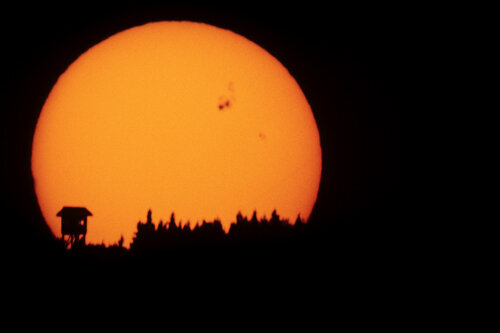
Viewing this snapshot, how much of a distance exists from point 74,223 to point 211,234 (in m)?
1.30

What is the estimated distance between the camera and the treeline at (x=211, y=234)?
3711 mm

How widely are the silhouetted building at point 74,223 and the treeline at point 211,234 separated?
55 cm

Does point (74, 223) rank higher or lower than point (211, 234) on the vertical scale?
higher

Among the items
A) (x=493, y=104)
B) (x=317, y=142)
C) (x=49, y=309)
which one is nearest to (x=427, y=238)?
(x=317, y=142)

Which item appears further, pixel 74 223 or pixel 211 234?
pixel 74 223

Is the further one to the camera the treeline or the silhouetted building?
the silhouetted building

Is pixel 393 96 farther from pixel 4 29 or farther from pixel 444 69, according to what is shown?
pixel 4 29

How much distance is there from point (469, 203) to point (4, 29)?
5240mm

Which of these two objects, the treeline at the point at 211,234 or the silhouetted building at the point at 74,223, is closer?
the treeline at the point at 211,234

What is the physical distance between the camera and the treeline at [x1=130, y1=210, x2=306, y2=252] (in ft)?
12.2

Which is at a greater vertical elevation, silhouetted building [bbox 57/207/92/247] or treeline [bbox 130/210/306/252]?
silhouetted building [bbox 57/207/92/247]

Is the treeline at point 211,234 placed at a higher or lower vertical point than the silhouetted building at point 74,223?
lower

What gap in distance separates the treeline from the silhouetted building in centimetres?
55

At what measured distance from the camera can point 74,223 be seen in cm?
421
